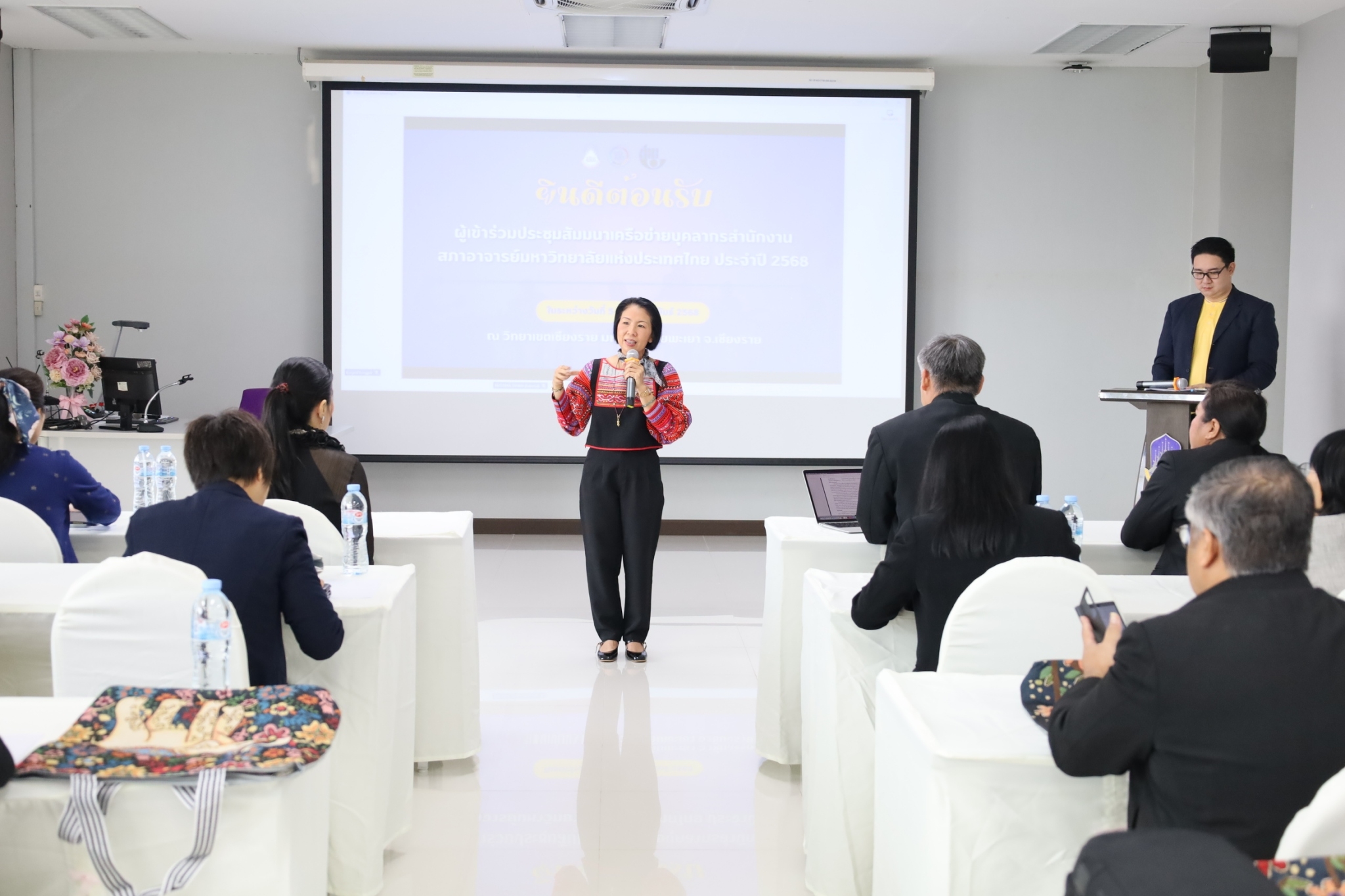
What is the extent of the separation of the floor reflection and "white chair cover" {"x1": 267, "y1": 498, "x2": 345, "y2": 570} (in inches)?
37.7

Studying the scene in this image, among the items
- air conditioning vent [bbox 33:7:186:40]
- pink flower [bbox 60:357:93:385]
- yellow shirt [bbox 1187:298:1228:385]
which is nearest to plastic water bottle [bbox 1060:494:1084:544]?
yellow shirt [bbox 1187:298:1228:385]

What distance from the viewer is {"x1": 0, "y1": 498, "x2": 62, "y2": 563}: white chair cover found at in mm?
2824

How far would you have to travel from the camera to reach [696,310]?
696 centimetres

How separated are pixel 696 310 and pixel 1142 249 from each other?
2.88 m

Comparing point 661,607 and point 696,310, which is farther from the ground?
point 696,310

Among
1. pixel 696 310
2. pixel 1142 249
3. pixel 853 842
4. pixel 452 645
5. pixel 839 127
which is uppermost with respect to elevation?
pixel 839 127

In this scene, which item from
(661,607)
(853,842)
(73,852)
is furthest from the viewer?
(661,607)

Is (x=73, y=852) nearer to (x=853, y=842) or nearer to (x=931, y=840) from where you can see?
(x=931, y=840)

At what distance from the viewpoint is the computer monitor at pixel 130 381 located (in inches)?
231

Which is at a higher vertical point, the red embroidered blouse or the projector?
the projector

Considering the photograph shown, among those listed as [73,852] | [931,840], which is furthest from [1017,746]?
[73,852]

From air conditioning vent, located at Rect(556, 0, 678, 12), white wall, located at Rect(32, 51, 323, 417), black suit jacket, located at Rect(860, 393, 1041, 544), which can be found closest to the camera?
black suit jacket, located at Rect(860, 393, 1041, 544)

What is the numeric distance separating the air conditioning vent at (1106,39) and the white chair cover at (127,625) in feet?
18.9

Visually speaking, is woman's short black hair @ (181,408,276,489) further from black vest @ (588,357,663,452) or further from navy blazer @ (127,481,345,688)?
black vest @ (588,357,663,452)
